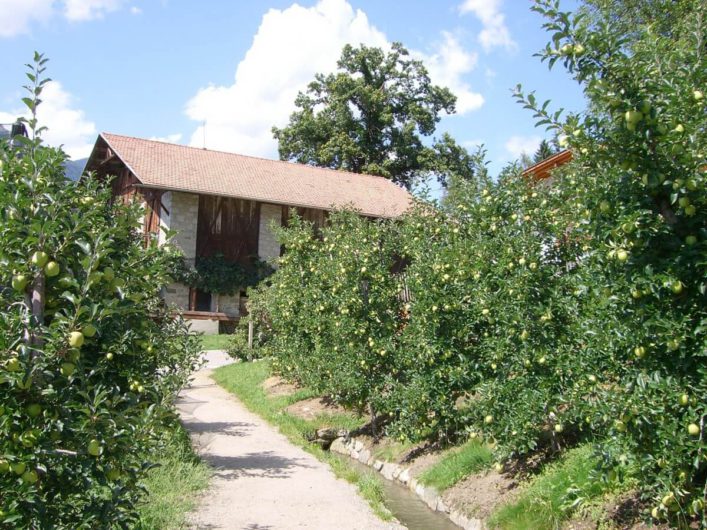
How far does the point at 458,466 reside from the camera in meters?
7.46

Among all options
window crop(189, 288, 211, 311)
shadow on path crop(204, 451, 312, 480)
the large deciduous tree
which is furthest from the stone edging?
the large deciduous tree

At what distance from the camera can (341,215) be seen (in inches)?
443

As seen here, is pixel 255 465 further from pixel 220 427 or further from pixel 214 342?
pixel 214 342

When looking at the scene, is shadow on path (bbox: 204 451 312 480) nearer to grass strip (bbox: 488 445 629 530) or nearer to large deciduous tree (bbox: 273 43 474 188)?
grass strip (bbox: 488 445 629 530)

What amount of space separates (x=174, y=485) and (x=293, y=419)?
15.2 ft

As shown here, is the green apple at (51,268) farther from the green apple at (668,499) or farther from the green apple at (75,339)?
the green apple at (668,499)

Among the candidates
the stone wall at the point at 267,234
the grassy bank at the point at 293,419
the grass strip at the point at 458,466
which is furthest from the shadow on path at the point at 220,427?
the stone wall at the point at 267,234

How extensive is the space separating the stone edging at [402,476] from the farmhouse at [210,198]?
43.2 ft

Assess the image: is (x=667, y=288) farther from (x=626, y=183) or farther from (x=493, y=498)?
(x=493, y=498)

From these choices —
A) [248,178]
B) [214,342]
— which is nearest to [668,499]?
[214,342]

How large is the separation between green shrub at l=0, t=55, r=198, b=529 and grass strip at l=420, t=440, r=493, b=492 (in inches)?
182

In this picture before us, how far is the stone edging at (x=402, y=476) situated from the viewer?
21.6ft

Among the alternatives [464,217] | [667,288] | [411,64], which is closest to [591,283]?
[667,288]

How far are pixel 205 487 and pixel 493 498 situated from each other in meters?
3.01
